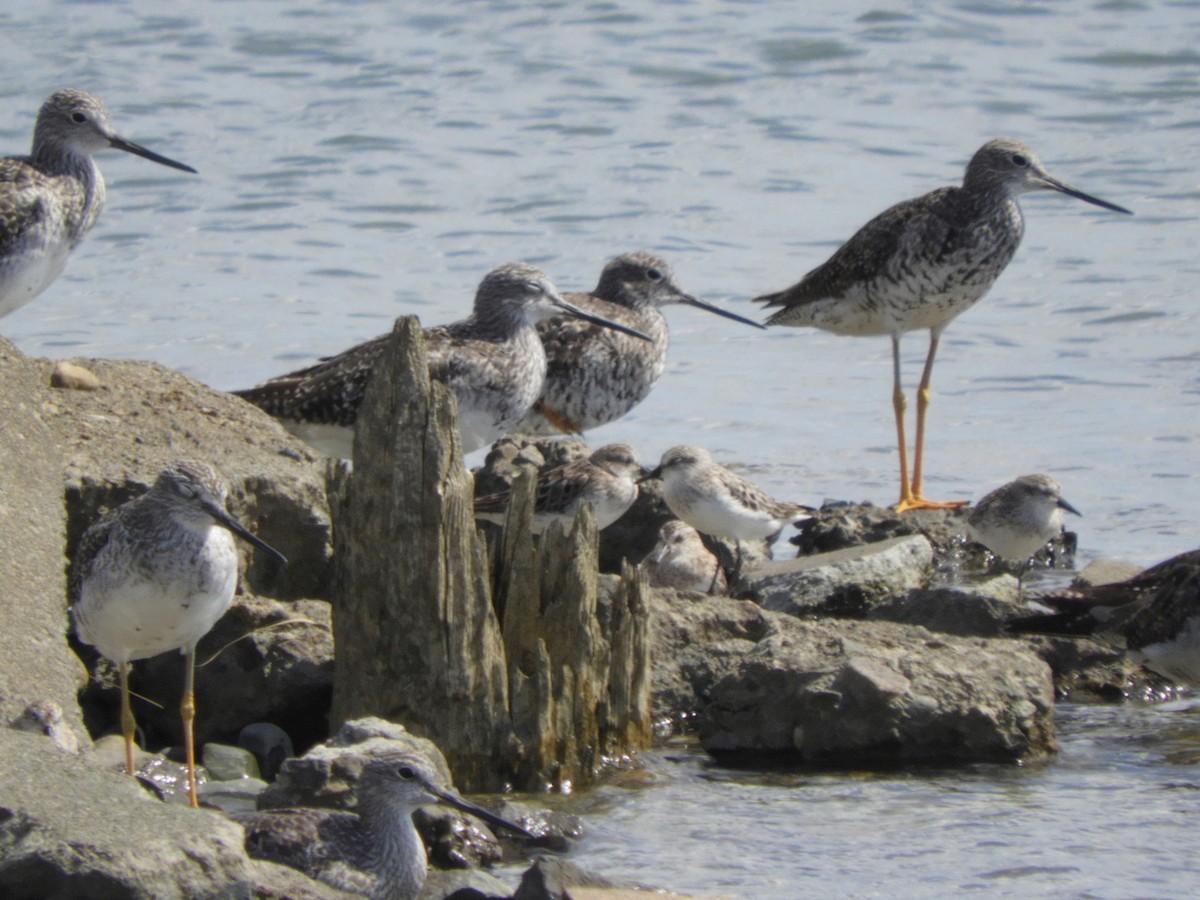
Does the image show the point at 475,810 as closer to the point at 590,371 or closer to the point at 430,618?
the point at 430,618

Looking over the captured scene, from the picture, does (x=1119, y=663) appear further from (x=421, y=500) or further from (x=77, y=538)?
(x=77, y=538)

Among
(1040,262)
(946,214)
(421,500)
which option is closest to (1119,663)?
(421,500)

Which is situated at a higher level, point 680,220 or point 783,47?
point 783,47

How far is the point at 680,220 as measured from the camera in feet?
54.9

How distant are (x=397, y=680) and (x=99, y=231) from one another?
10645mm

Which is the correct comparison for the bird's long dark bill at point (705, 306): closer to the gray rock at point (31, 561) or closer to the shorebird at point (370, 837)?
the gray rock at point (31, 561)

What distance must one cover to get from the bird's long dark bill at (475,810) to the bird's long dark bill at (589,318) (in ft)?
17.8

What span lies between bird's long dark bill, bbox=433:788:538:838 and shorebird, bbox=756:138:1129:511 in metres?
6.14

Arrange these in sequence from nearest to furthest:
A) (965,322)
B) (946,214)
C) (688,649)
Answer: (688,649) < (946,214) < (965,322)

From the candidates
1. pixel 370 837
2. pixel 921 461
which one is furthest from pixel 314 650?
pixel 921 461

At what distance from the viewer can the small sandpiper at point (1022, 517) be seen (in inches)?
375

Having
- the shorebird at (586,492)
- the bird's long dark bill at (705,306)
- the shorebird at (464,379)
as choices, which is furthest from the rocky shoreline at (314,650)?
the bird's long dark bill at (705,306)

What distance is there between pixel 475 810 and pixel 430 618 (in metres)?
1.28

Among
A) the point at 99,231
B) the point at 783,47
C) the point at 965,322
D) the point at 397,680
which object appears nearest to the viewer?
the point at 397,680
